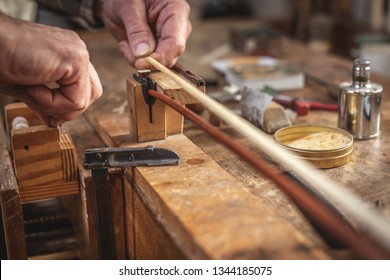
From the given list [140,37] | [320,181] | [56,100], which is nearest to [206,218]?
[320,181]

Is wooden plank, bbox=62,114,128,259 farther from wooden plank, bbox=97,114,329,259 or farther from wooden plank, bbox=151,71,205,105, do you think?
wooden plank, bbox=151,71,205,105

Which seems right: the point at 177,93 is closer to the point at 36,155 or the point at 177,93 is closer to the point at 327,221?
the point at 36,155

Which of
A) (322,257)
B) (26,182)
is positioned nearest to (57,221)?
(26,182)

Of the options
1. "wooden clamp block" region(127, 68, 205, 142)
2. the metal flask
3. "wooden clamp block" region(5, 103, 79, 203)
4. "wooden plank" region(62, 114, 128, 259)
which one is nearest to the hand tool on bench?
the metal flask

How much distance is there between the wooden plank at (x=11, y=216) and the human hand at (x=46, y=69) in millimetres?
180

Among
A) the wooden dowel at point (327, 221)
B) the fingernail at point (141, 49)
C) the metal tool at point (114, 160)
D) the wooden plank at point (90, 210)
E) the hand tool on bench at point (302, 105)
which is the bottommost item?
the wooden plank at point (90, 210)

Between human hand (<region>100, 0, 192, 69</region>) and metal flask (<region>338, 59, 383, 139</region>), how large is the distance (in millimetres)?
540

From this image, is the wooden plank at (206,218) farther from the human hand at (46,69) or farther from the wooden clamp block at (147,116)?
the human hand at (46,69)

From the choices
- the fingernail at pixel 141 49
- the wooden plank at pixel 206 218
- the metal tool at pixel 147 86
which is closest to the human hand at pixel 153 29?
the fingernail at pixel 141 49

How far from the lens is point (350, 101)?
5.30 ft

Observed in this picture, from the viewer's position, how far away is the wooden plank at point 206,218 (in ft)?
3.16

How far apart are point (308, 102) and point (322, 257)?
1067mm

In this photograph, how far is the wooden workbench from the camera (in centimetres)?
98

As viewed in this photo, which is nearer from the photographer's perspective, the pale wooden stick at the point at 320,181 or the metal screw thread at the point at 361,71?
the pale wooden stick at the point at 320,181
